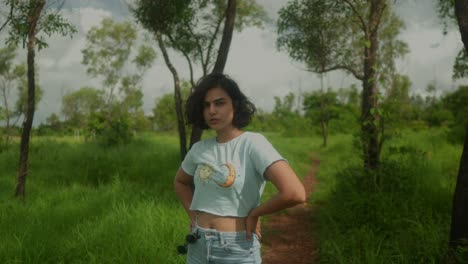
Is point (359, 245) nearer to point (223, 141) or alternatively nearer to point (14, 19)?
point (223, 141)

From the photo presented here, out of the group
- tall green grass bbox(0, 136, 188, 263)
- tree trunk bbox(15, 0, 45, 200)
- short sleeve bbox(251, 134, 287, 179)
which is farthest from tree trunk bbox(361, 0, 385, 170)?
tree trunk bbox(15, 0, 45, 200)

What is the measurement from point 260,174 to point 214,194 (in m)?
0.28

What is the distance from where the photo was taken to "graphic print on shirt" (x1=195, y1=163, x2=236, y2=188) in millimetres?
1872

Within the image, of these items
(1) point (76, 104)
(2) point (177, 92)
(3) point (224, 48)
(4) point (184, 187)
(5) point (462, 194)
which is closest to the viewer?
(4) point (184, 187)

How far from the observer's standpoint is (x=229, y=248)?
6.19ft

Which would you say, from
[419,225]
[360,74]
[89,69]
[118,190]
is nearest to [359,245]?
[419,225]

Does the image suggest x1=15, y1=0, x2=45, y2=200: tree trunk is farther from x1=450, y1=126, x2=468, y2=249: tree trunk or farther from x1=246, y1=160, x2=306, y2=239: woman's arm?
x1=450, y1=126, x2=468, y2=249: tree trunk

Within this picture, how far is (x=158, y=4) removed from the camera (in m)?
9.27

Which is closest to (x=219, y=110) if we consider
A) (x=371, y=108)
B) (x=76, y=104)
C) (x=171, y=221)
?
(x=171, y=221)

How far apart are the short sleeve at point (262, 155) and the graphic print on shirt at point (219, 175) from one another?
5.3 inches

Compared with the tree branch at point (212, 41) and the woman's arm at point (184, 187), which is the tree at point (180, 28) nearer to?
the tree branch at point (212, 41)

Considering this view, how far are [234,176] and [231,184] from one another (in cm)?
5

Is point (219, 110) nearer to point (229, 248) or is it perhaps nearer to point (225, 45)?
point (229, 248)

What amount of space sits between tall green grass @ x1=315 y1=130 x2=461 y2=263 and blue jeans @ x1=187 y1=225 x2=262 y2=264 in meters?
2.55
